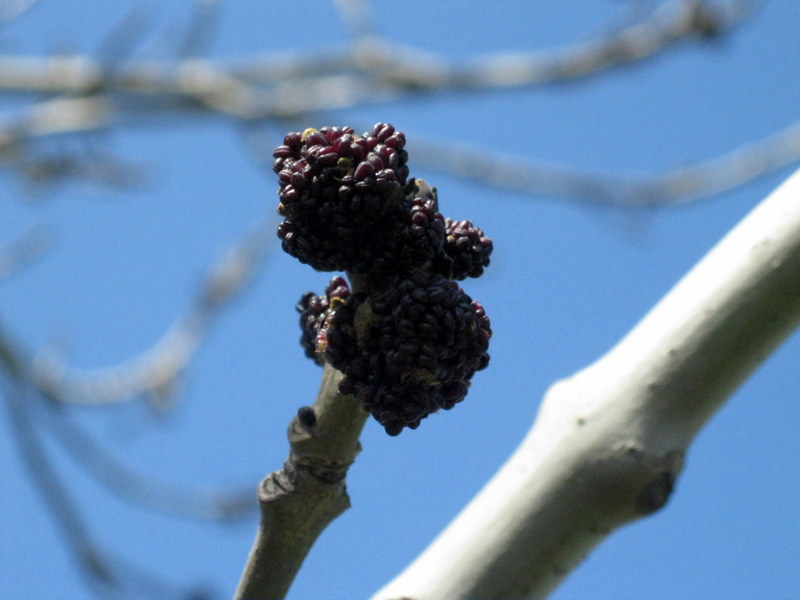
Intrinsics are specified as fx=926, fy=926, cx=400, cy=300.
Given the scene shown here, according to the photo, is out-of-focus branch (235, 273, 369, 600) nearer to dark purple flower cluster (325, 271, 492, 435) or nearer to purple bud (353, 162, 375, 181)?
dark purple flower cluster (325, 271, 492, 435)

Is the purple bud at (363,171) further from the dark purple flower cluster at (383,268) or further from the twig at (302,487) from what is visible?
the twig at (302,487)

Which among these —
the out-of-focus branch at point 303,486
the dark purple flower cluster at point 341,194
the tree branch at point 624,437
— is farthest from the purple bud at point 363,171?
the tree branch at point 624,437

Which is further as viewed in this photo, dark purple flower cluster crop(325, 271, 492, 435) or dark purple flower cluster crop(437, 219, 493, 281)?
dark purple flower cluster crop(437, 219, 493, 281)

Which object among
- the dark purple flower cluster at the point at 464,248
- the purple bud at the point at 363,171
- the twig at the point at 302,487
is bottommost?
the twig at the point at 302,487

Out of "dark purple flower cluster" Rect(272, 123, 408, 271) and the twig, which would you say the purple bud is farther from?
the twig

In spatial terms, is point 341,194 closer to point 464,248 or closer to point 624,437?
point 464,248

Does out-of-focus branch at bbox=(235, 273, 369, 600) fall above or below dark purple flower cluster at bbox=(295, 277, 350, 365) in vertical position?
below

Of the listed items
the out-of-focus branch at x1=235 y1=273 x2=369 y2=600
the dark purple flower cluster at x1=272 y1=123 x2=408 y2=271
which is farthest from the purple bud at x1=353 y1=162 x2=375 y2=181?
the out-of-focus branch at x1=235 y1=273 x2=369 y2=600

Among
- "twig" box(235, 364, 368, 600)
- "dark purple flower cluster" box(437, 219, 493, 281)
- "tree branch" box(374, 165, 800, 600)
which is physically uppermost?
"dark purple flower cluster" box(437, 219, 493, 281)
